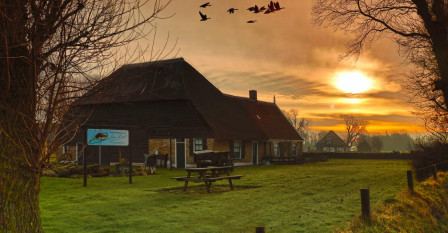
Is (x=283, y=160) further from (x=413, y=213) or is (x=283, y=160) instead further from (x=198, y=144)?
(x=413, y=213)

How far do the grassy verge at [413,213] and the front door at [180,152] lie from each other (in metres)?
20.8

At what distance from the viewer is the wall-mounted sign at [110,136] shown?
826 inches

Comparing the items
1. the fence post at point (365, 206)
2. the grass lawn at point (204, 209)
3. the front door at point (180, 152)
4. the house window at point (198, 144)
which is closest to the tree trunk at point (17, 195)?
the grass lawn at point (204, 209)

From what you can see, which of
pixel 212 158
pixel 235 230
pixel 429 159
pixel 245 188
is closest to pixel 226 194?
pixel 245 188

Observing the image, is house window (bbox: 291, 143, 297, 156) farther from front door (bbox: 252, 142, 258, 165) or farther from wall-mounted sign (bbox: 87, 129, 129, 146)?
wall-mounted sign (bbox: 87, 129, 129, 146)

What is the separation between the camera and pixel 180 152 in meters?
34.2

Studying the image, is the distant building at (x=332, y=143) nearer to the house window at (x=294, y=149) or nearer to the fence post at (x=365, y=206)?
the house window at (x=294, y=149)

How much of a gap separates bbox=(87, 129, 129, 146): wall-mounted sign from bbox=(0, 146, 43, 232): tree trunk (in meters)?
15.1

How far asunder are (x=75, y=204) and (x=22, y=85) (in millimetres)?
8307

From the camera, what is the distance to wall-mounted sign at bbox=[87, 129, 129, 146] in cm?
2097

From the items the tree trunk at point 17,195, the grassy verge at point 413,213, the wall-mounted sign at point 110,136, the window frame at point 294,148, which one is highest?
the wall-mounted sign at point 110,136

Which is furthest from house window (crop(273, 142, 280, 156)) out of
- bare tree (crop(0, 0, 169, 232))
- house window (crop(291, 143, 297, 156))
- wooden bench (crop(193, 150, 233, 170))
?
bare tree (crop(0, 0, 169, 232))

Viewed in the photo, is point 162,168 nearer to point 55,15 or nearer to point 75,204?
→ point 75,204

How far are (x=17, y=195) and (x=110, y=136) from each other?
16.2 m
